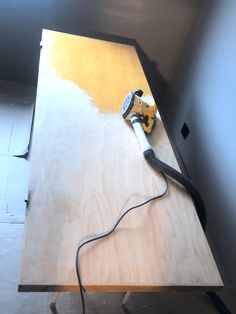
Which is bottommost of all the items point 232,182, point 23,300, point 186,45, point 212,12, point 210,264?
point 23,300

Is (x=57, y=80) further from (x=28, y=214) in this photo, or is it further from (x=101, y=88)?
(x=28, y=214)

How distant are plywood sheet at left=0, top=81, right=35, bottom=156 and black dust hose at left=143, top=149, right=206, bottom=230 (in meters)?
0.86

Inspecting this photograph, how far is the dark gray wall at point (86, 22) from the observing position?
5.97ft

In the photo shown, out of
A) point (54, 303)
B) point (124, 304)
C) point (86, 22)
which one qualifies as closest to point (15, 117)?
point (86, 22)

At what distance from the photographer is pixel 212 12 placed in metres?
1.71

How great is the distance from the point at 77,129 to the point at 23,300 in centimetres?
66

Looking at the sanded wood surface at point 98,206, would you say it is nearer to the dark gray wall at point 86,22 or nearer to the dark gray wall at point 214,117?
the dark gray wall at point 214,117

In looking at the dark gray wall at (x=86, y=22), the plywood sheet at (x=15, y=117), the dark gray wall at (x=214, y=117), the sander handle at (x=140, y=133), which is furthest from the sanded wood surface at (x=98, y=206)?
the dark gray wall at (x=86, y=22)

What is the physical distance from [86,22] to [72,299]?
1.60 meters

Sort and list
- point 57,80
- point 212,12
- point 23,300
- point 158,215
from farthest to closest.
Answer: point 212,12, point 57,80, point 23,300, point 158,215

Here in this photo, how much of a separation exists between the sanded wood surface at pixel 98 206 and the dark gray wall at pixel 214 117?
0.40 m

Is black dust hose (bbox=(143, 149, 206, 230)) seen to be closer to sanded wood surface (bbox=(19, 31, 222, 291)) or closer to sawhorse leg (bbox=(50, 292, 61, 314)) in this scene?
sanded wood surface (bbox=(19, 31, 222, 291))

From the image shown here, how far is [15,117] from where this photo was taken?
6.04 ft

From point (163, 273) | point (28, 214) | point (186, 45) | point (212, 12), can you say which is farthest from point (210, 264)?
point (186, 45)
